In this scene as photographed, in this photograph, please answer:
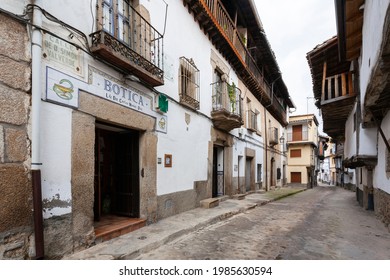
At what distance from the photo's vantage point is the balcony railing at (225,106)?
8.75m

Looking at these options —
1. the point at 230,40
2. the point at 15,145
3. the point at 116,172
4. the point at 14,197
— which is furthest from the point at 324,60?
the point at 14,197

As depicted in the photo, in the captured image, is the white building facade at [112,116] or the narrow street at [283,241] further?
the narrow street at [283,241]

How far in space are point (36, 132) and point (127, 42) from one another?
9.36 feet

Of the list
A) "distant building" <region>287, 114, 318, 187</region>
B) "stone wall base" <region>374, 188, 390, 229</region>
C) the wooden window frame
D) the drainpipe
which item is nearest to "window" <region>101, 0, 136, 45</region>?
the drainpipe

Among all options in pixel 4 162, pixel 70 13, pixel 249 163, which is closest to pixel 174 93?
pixel 70 13

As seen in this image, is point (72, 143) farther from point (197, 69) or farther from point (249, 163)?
point (249, 163)

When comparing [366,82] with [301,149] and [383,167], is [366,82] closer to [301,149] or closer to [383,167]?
[383,167]

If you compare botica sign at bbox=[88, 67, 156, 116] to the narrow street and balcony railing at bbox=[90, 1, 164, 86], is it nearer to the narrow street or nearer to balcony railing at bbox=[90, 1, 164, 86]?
balcony railing at bbox=[90, 1, 164, 86]

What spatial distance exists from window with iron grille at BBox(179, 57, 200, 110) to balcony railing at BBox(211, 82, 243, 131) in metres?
1.16

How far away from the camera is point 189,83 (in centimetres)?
765

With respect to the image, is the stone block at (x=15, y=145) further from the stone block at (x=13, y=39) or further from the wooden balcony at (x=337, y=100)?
the wooden balcony at (x=337, y=100)

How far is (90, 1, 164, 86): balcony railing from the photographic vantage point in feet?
13.6

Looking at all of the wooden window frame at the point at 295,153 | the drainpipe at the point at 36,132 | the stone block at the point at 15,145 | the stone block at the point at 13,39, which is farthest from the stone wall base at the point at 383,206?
the wooden window frame at the point at 295,153

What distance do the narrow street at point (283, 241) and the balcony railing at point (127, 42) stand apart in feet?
10.7
